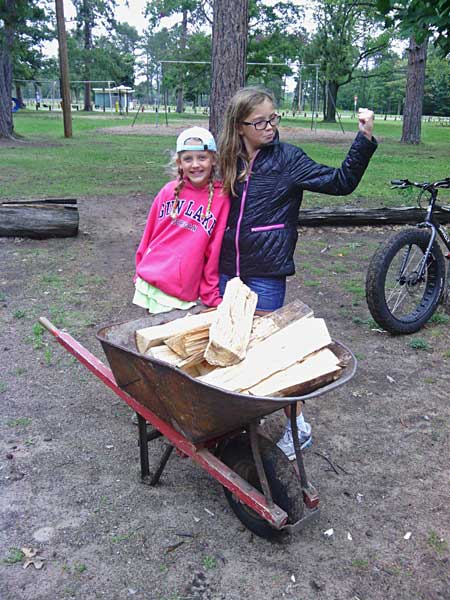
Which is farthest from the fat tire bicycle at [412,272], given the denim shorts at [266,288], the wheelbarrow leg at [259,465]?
the wheelbarrow leg at [259,465]

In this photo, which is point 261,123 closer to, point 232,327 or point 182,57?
point 232,327

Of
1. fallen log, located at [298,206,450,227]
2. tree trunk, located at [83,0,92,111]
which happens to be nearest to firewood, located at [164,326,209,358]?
fallen log, located at [298,206,450,227]

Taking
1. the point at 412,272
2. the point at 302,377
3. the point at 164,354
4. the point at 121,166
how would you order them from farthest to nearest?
the point at 121,166 → the point at 412,272 → the point at 164,354 → the point at 302,377

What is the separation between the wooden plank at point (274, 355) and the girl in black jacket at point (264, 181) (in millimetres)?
489

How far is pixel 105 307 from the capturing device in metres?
5.46

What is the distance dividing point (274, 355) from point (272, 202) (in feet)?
2.78

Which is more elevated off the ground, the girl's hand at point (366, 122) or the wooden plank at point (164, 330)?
the girl's hand at point (366, 122)

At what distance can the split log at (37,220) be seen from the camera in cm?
755

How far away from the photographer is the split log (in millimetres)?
7547

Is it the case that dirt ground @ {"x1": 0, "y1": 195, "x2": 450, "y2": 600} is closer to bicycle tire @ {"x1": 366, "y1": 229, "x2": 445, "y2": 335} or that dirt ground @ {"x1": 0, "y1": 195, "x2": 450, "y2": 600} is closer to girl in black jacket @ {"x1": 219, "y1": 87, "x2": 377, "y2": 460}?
bicycle tire @ {"x1": 366, "y1": 229, "x2": 445, "y2": 335}

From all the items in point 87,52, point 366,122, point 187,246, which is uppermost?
point 87,52

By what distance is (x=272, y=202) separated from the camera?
2.88 metres

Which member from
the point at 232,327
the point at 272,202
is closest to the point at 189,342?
the point at 232,327

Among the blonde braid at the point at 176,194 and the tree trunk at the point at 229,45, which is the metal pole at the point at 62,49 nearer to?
the tree trunk at the point at 229,45
